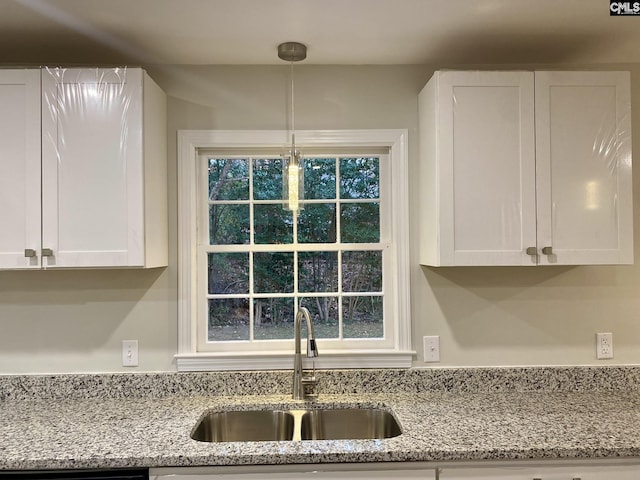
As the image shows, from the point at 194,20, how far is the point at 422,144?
108cm

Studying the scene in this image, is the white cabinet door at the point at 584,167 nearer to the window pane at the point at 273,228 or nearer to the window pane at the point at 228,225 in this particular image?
the window pane at the point at 273,228

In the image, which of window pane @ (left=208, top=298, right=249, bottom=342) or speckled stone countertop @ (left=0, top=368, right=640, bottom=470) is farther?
window pane @ (left=208, top=298, right=249, bottom=342)

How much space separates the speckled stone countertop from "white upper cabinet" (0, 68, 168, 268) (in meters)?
0.61

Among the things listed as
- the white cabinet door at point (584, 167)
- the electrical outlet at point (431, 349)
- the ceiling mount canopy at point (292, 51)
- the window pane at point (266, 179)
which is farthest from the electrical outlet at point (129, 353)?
the white cabinet door at point (584, 167)

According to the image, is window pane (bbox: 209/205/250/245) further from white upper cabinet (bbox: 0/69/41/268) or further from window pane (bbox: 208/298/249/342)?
white upper cabinet (bbox: 0/69/41/268)

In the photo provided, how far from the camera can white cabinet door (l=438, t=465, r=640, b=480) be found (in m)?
1.53

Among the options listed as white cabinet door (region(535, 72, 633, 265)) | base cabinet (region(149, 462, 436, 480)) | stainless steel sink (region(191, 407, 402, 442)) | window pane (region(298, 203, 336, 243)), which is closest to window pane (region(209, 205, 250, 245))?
window pane (region(298, 203, 336, 243))

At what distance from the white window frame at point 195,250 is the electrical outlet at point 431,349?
0.07 m

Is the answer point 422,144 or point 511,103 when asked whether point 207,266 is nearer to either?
point 422,144

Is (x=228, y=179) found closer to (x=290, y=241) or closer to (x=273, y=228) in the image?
(x=273, y=228)

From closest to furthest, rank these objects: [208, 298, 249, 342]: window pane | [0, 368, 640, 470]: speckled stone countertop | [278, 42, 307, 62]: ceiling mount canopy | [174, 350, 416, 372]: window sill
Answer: [0, 368, 640, 470]: speckled stone countertop → [278, 42, 307, 62]: ceiling mount canopy → [174, 350, 416, 372]: window sill → [208, 298, 249, 342]: window pane

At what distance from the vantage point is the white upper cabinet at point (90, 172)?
5.93ft

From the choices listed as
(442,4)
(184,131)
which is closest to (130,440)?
(184,131)

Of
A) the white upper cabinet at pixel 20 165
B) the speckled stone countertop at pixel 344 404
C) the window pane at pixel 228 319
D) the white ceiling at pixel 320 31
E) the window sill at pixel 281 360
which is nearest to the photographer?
the speckled stone countertop at pixel 344 404
